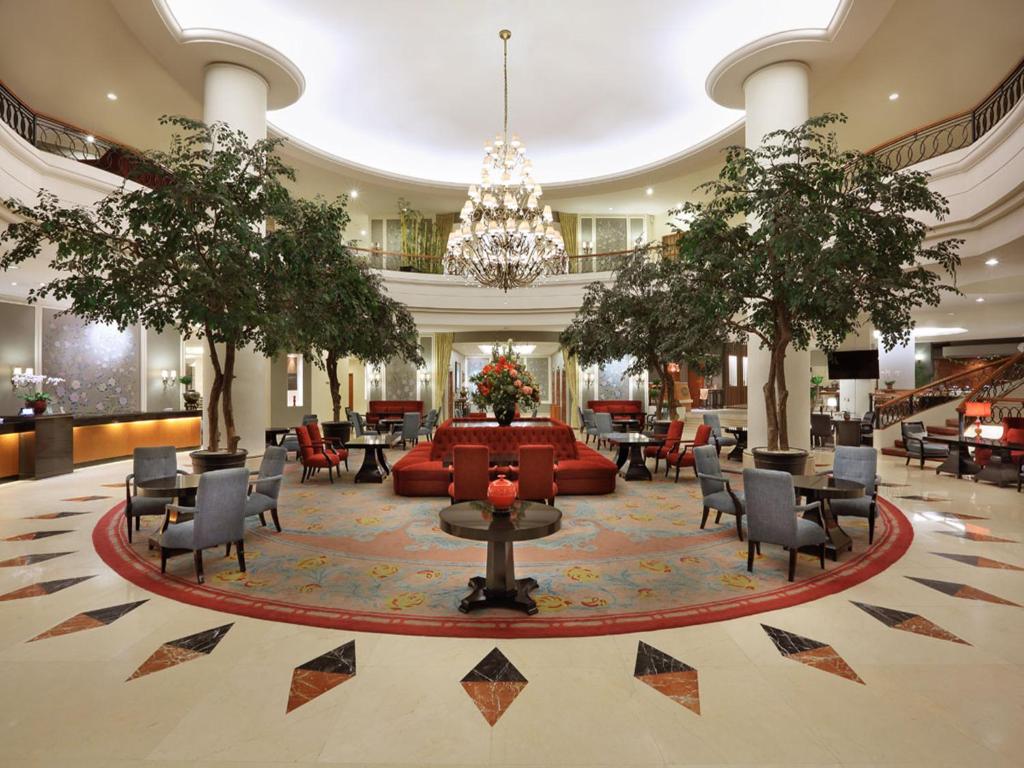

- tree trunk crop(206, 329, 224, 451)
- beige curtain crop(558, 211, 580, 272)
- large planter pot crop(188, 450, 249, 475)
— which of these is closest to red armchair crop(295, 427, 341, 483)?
tree trunk crop(206, 329, 224, 451)

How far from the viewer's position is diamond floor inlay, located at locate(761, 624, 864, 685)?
2.88 metres

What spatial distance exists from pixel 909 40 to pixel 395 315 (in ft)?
32.8

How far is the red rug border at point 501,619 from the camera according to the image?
3.36 meters

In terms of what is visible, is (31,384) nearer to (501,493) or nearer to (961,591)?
(501,493)

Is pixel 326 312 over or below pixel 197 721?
over

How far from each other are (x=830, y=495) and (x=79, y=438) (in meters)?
11.3

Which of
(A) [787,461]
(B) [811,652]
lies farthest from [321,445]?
(B) [811,652]

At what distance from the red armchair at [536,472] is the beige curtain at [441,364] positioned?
43.1 feet

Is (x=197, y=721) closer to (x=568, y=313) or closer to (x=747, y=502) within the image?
(x=747, y=502)

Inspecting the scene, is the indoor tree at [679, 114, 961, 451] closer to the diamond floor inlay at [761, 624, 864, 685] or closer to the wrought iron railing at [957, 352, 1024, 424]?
the diamond floor inlay at [761, 624, 864, 685]

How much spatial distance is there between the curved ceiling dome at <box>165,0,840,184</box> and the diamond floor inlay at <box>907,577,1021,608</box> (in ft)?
24.0

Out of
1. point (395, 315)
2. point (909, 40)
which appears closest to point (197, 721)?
point (395, 315)

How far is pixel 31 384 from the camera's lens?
415 inches

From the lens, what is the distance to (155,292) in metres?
5.54
